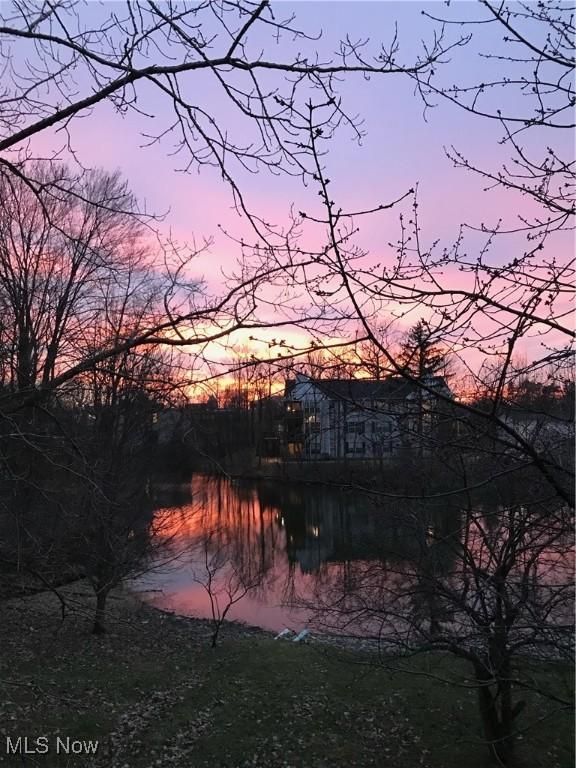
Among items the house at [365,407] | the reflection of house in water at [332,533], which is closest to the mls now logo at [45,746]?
the reflection of house in water at [332,533]

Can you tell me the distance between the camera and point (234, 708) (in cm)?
1023

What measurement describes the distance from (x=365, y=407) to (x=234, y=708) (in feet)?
31.3

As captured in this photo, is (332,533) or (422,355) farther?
(332,533)

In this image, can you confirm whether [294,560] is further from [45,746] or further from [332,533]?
[45,746]

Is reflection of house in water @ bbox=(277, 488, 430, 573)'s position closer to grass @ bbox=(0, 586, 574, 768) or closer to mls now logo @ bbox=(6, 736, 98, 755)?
grass @ bbox=(0, 586, 574, 768)

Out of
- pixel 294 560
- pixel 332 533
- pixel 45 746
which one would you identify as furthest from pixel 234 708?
pixel 332 533

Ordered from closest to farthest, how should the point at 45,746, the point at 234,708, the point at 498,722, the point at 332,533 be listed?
the point at 45,746
the point at 498,722
the point at 234,708
the point at 332,533

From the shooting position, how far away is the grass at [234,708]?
844cm

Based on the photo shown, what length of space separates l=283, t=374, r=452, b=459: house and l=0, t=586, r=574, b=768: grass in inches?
194

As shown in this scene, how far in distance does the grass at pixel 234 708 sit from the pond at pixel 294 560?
124 cm

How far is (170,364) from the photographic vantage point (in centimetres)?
372

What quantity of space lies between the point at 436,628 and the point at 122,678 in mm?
6638

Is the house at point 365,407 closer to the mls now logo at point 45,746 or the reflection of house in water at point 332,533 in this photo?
the mls now logo at point 45,746

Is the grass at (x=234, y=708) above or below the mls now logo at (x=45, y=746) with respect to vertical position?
below
